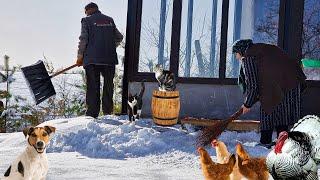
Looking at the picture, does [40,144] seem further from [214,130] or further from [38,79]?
[38,79]

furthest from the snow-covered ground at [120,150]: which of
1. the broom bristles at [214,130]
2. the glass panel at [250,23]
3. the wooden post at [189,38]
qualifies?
the glass panel at [250,23]

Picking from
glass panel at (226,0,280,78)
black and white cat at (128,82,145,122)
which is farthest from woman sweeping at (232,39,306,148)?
glass panel at (226,0,280,78)

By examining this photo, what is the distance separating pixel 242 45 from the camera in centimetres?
654

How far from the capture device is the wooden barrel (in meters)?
8.45

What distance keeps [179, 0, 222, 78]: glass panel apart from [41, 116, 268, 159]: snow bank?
1759mm

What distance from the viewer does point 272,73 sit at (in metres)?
6.62

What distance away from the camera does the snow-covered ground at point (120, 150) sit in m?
5.80

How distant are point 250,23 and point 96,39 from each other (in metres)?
2.79

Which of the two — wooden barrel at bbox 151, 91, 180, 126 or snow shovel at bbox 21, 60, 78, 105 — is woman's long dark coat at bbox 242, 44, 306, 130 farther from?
snow shovel at bbox 21, 60, 78, 105

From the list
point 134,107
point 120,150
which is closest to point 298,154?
point 120,150

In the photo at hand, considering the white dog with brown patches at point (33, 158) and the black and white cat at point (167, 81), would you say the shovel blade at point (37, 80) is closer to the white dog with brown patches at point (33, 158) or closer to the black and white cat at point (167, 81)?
the black and white cat at point (167, 81)

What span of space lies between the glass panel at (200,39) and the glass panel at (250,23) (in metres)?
0.23

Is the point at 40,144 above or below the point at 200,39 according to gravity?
below

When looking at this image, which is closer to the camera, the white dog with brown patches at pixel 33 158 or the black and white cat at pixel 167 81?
the white dog with brown patches at pixel 33 158
